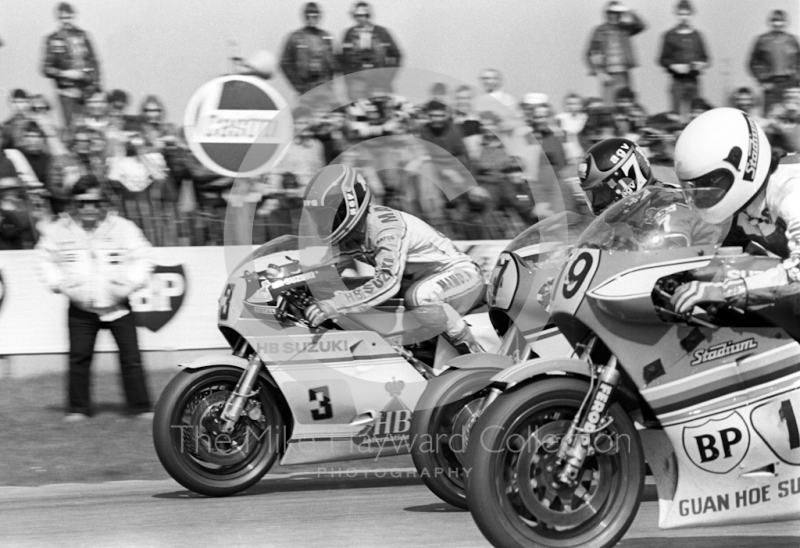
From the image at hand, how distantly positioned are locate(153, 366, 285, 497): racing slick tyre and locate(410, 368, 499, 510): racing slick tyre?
1.05m

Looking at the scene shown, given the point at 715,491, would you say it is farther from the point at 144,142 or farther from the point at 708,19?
the point at 708,19

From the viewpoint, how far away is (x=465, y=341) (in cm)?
605

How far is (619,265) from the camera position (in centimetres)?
397

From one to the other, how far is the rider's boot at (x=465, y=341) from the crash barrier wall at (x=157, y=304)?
2181 mm

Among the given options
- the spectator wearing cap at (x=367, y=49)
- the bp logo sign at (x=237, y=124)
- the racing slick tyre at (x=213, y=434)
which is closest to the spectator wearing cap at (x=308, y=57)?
the spectator wearing cap at (x=367, y=49)

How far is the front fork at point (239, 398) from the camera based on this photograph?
5.96 metres

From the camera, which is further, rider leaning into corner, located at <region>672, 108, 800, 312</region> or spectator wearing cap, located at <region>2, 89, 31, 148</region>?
spectator wearing cap, located at <region>2, 89, 31, 148</region>

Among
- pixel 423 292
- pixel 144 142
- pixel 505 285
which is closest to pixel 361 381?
pixel 423 292

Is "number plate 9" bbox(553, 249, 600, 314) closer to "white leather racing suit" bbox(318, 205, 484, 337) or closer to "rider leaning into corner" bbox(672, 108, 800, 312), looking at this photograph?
"rider leaning into corner" bbox(672, 108, 800, 312)

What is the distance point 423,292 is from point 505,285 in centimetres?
71

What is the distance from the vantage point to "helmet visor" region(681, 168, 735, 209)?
13.3 ft

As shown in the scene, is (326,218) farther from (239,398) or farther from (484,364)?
(484,364)

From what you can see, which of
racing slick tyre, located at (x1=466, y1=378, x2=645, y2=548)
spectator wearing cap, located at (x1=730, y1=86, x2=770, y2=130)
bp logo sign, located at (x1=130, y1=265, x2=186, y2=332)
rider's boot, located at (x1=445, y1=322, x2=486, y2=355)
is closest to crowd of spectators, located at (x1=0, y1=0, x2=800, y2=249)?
bp logo sign, located at (x1=130, y1=265, x2=186, y2=332)

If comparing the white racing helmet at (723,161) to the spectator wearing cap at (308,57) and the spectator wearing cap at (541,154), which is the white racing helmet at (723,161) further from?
the spectator wearing cap at (308,57)
